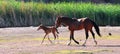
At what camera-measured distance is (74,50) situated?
2034 centimetres

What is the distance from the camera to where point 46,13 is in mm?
38344

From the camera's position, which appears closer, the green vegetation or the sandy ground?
the sandy ground

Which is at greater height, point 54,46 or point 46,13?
point 54,46

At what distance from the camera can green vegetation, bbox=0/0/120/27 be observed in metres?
37.2

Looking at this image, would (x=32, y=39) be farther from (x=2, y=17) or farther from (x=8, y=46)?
(x=2, y=17)

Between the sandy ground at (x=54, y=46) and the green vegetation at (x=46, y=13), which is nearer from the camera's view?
the sandy ground at (x=54, y=46)

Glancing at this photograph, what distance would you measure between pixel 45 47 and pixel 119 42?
4123mm

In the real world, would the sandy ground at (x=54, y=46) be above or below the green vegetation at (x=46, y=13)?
above

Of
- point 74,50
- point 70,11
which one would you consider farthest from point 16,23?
point 74,50

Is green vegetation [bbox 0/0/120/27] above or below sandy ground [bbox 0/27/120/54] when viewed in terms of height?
below

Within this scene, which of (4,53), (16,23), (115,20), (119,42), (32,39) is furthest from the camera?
(115,20)

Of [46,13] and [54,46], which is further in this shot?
[46,13]

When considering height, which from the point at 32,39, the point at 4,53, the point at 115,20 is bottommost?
the point at 115,20

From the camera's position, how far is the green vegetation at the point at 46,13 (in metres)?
37.2
